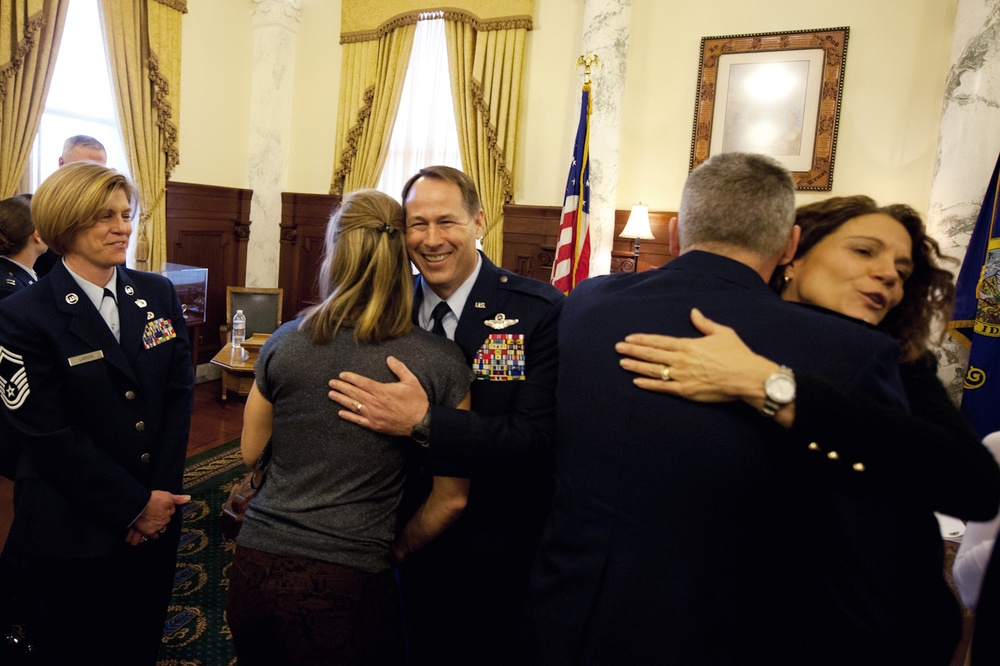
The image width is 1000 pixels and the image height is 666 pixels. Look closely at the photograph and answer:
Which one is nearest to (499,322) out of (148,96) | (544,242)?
(544,242)

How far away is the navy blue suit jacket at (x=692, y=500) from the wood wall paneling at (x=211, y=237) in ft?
18.2

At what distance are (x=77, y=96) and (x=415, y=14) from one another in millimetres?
2972

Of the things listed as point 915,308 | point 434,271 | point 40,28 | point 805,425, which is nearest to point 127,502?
point 434,271

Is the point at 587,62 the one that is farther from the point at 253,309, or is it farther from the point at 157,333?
the point at 157,333

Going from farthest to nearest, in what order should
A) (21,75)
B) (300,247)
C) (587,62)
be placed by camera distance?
(300,247) < (587,62) < (21,75)

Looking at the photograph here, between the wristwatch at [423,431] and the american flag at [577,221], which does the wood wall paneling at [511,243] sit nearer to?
the american flag at [577,221]

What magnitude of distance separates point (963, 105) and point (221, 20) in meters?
6.18

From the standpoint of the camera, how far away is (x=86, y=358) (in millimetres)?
1564

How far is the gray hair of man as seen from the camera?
1125mm

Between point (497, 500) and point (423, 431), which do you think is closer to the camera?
point (423, 431)

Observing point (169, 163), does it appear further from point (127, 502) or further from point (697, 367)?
point (697, 367)

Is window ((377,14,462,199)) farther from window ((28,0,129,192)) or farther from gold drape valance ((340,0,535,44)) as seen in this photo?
window ((28,0,129,192))

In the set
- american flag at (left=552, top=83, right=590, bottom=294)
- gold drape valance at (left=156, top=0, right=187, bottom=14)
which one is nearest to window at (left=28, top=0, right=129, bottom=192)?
gold drape valance at (left=156, top=0, right=187, bottom=14)

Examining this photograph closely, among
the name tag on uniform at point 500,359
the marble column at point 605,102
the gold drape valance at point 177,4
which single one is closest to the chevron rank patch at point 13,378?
the name tag on uniform at point 500,359
